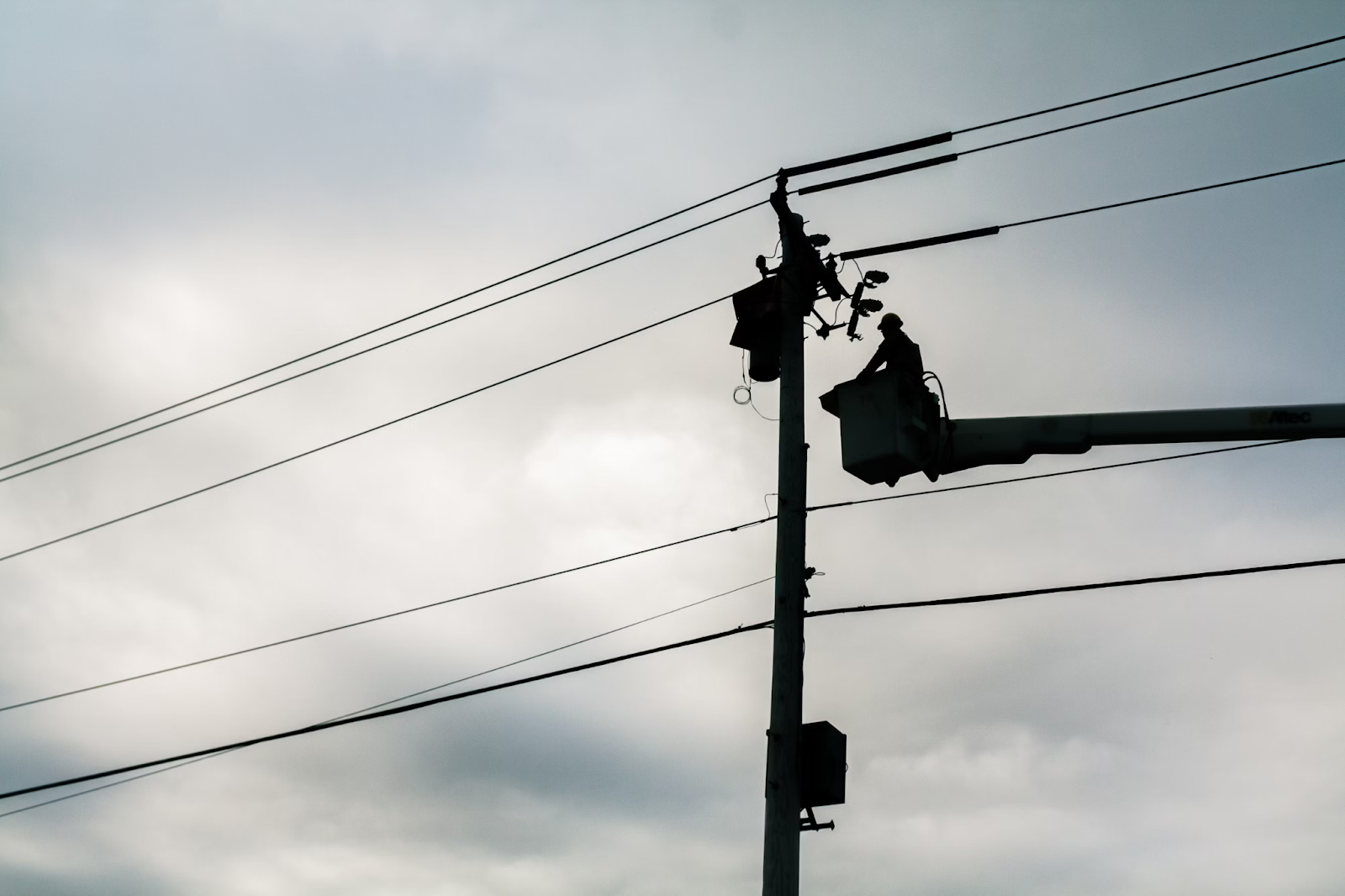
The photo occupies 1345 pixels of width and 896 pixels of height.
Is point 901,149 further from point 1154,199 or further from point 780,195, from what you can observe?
point 1154,199

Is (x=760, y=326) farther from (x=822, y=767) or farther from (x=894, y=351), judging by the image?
(x=822, y=767)

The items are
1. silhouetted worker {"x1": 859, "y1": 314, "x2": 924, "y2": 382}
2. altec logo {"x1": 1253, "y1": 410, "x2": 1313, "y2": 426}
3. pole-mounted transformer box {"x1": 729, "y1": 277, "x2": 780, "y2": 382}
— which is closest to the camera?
altec logo {"x1": 1253, "y1": 410, "x2": 1313, "y2": 426}

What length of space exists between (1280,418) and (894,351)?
7.99 ft

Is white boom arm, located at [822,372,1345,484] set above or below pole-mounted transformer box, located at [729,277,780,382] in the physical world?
below

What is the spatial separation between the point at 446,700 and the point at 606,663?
5.84 ft

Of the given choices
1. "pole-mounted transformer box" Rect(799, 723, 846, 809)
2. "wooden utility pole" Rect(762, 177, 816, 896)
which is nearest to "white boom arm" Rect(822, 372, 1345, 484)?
"wooden utility pole" Rect(762, 177, 816, 896)

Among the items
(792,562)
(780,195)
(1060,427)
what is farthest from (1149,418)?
(780,195)

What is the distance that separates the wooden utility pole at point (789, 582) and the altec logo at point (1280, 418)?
3372 millimetres

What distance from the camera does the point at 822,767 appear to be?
26.5 ft

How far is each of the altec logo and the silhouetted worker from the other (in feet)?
6.88

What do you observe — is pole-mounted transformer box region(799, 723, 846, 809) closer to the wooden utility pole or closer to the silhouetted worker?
the wooden utility pole

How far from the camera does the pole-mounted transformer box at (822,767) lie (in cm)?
805

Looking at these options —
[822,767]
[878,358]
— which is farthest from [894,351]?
[822,767]

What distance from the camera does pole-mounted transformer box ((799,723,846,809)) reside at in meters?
8.05
